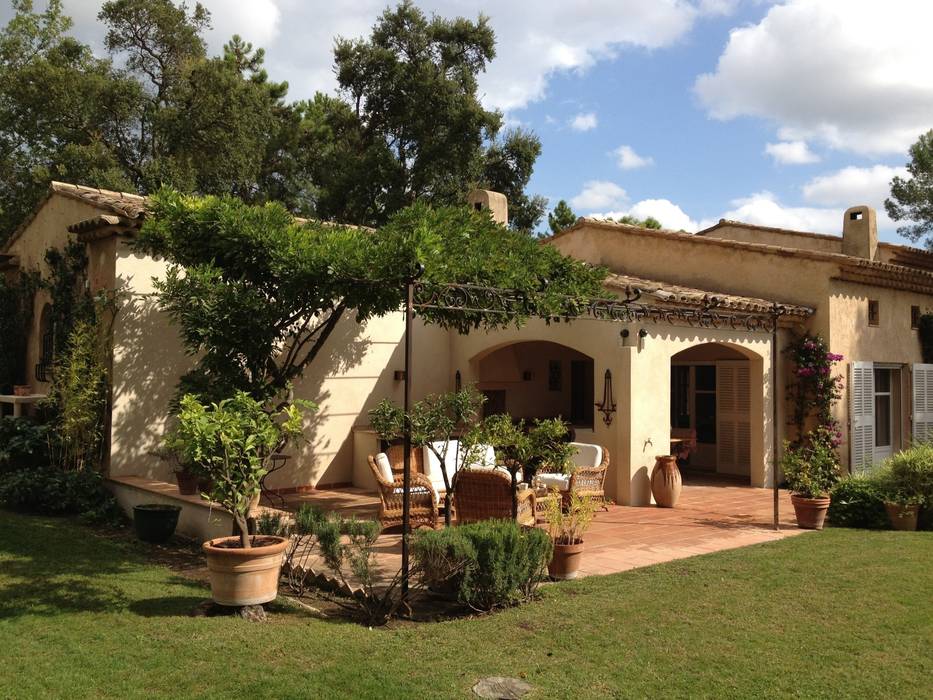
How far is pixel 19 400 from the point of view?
1241cm

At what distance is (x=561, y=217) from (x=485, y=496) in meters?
24.8

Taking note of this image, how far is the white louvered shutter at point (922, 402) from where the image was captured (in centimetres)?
1572

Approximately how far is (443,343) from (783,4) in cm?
811

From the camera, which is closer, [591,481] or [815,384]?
[591,481]

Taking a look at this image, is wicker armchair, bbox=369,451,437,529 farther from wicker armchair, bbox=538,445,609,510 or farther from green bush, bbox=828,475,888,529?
green bush, bbox=828,475,888,529

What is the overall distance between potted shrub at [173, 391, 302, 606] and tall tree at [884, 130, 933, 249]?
25491 millimetres

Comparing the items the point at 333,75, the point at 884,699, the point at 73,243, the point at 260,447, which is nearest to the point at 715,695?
the point at 884,699

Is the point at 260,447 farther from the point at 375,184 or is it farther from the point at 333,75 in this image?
the point at 333,75

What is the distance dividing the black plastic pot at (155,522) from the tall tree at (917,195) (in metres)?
25.2

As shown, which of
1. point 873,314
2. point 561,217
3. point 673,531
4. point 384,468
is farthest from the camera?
point 561,217

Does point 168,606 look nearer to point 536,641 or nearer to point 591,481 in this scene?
point 536,641

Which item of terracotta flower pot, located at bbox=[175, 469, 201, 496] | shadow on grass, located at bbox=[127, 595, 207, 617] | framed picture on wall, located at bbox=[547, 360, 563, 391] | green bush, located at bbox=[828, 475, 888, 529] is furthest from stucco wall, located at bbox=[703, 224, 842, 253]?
shadow on grass, located at bbox=[127, 595, 207, 617]

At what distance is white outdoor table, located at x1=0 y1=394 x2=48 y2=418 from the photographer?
12.3 meters

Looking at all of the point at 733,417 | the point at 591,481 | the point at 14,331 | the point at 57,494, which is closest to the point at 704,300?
the point at 591,481
